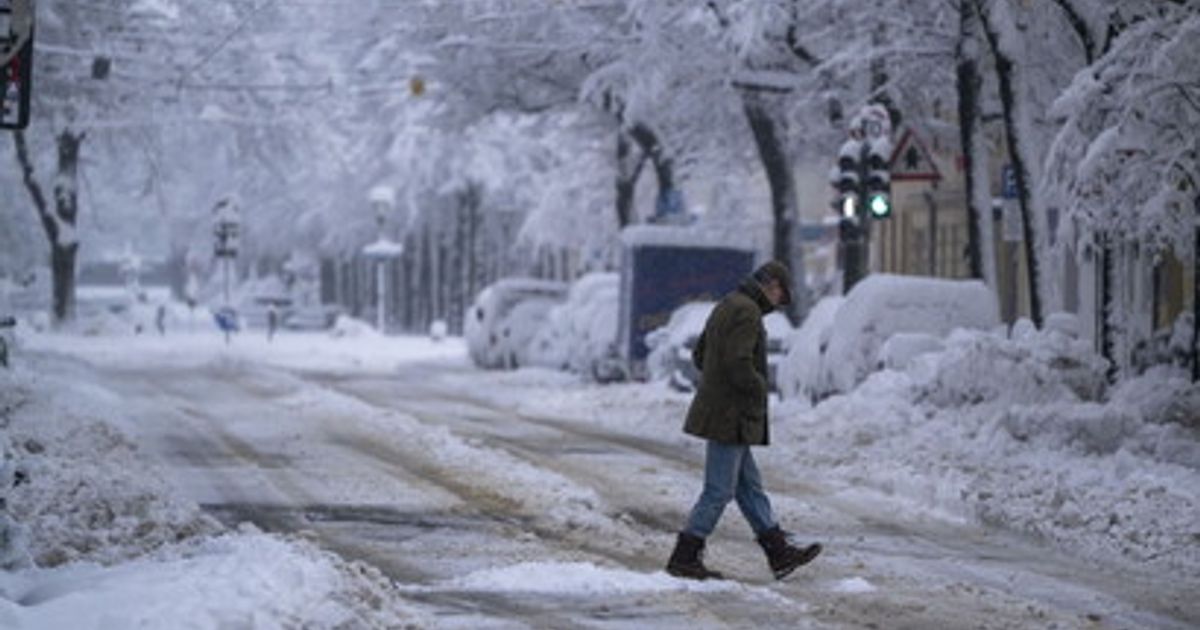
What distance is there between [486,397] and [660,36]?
6216mm

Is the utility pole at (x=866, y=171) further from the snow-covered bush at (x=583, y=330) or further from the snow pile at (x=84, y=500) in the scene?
the snow pile at (x=84, y=500)

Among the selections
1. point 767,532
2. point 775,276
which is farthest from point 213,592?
point 775,276

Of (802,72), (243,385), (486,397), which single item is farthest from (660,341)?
(243,385)

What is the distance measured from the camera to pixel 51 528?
1102cm

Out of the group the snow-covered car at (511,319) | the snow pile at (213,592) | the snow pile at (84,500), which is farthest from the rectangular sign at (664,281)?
the snow pile at (213,592)

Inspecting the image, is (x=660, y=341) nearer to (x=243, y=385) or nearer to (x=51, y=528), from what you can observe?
(x=243, y=385)

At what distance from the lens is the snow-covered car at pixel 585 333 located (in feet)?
107

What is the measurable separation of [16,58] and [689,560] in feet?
23.3

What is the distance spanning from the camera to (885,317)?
2269 centimetres

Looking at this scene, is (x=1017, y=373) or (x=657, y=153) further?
(x=657, y=153)

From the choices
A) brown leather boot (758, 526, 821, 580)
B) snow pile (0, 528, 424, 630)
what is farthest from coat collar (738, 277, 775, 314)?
snow pile (0, 528, 424, 630)

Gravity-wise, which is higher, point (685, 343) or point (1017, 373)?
point (1017, 373)

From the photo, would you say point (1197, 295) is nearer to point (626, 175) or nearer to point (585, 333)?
point (585, 333)

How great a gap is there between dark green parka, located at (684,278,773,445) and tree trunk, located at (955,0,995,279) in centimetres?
1332
